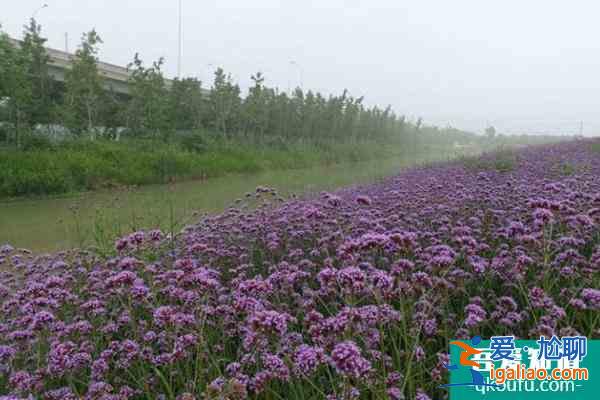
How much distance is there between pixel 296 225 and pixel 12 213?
10629 millimetres

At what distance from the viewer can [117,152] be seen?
20.8 metres

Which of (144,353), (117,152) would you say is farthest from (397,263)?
(117,152)

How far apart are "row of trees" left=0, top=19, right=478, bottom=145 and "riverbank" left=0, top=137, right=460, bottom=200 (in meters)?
2.22

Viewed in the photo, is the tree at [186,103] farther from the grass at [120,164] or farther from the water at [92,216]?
the water at [92,216]

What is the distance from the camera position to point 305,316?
8.76 feet

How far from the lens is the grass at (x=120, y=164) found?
15703 millimetres

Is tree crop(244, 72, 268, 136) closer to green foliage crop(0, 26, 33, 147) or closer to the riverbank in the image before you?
the riverbank

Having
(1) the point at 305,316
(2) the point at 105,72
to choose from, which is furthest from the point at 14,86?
(1) the point at 305,316

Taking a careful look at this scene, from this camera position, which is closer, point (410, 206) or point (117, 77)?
point (410, 206)

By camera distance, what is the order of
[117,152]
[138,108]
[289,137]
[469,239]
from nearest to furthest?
1. [469,239]
2. [117,152]
3. [138,108]
4. [289,137]

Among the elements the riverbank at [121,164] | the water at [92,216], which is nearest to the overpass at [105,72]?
the riverbank at [121,164]

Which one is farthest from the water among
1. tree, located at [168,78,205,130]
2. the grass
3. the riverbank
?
tree, located at [168,78,205,130]

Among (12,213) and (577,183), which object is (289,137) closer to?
(12,213)

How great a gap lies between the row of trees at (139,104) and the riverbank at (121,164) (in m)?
2.22
